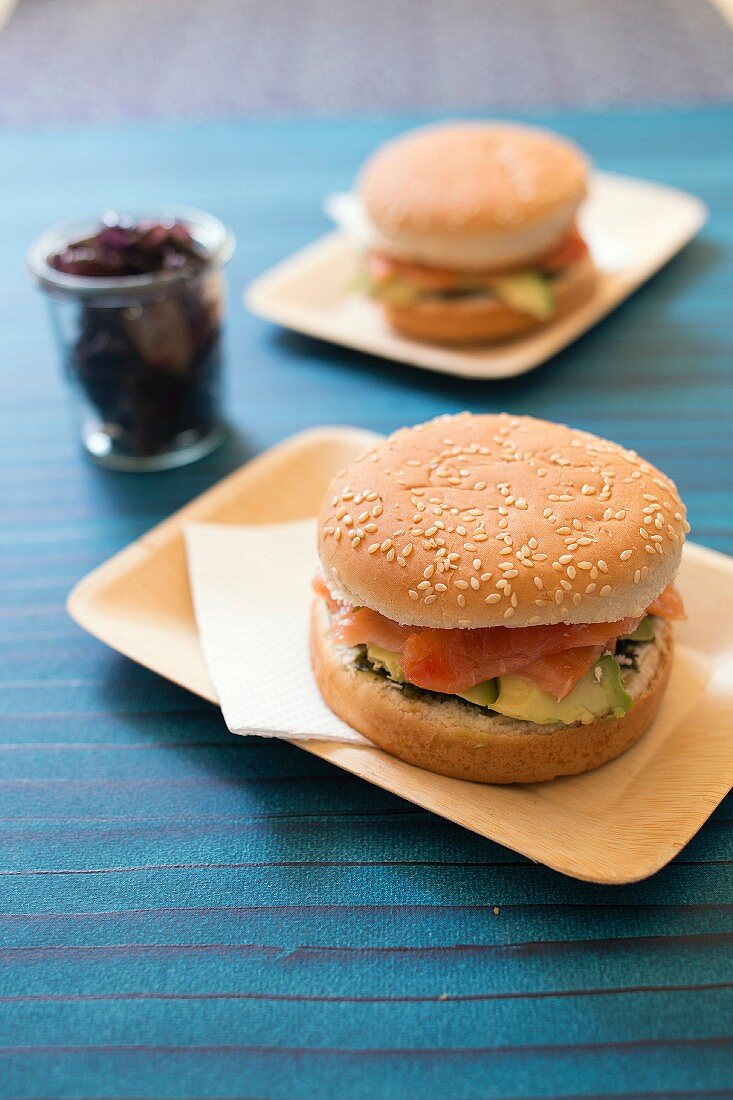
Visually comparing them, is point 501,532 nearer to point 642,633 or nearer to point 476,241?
point 642,633

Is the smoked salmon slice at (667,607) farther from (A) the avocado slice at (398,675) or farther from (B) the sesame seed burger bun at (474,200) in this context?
(B) the sesame seed burger bun at (474,200)

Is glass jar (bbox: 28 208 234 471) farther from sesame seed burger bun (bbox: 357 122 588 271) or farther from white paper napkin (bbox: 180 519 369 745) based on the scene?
sesame seed burger bun (bbox: 357 122 588 271)

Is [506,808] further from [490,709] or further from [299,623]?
[299,623]

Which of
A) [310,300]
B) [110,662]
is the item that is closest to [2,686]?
[110,662]

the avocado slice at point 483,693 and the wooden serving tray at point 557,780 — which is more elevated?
the avocado slice at point 483,693

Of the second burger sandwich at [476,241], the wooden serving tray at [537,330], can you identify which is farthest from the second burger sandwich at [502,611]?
the second burger sandwich at [476,241]

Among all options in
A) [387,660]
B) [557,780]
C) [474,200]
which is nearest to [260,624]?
[387,660]

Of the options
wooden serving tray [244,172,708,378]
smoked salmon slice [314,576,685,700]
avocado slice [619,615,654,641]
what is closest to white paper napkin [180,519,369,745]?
smoked salmon slice [314,576,685,700]
